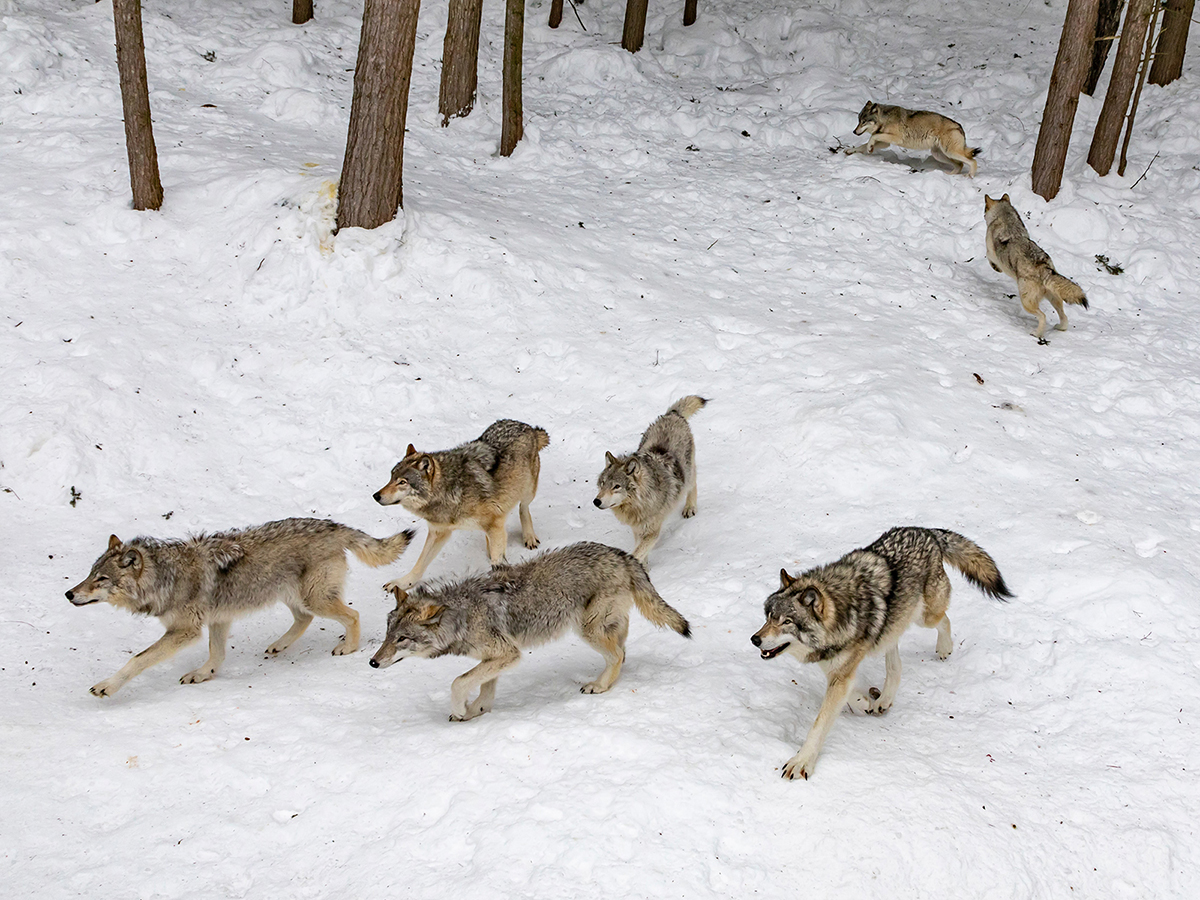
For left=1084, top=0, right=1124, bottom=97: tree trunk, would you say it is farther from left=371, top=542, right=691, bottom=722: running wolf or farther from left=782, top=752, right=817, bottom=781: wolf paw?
left=782, top=752, right=817, bottom=781: wolf paw

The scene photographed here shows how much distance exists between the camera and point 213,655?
24.2 ft

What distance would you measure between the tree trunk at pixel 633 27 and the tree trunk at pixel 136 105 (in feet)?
36.2

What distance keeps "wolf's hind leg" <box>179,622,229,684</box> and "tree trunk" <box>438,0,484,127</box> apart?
11.2m

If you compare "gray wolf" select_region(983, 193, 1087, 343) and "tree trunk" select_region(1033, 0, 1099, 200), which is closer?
"gray wolf" select_region(983, 193, 1087, 343)

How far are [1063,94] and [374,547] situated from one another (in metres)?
13.0

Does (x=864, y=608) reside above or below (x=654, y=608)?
above

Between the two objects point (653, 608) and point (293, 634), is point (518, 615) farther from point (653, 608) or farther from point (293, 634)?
point (293, 634)

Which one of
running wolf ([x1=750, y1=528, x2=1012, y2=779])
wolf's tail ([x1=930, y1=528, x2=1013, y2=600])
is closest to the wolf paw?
running wolf ([x1=750, y1=528, x2=1012, y2=779])

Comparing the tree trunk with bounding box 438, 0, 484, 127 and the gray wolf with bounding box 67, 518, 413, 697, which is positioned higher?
the tree trunk with bounding box 438, 0, 484, 127

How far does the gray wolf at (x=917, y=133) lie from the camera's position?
16.0 m

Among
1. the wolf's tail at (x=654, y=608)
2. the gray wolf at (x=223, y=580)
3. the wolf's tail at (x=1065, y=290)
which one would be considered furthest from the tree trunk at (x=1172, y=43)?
the gray wolf at (x=223, y=580)

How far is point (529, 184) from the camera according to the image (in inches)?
594

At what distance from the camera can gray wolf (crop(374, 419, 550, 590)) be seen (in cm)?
845

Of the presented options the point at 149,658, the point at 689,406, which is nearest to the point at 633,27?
the point at 689,406
